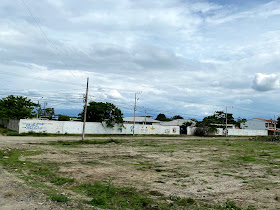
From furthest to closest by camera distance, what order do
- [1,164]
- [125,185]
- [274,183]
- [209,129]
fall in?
[209,129] < [1,164] < [274,183] < [125,185]

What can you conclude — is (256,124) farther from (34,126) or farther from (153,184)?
(153,184)

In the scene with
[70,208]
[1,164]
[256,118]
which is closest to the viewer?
[70,208]

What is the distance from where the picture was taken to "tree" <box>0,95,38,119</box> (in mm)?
49769

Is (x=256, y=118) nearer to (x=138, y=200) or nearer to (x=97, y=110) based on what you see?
(x=97, y=110)

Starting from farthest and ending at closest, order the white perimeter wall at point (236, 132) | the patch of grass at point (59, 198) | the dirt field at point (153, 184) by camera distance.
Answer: the white perimeter wall at point (236, 132) < the dirt field at point (153, 184) < the patch of grass at point (59, 198)

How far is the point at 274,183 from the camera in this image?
40.5 feet

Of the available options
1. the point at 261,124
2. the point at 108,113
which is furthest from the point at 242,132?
the point at 108,113

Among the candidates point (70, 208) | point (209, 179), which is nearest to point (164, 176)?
point (209, 179)

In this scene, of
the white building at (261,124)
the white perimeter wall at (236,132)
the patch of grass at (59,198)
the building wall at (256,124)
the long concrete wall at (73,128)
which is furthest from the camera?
the building wall at (256,124)

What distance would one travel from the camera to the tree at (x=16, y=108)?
163 feet

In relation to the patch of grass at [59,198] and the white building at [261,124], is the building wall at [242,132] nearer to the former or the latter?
the white building at [261,124]

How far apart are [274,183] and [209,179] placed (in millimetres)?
3211

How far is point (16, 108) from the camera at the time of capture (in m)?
52.4

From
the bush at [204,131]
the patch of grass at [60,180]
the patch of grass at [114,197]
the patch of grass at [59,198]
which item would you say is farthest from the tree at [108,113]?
the patch of grass at [59,198]
